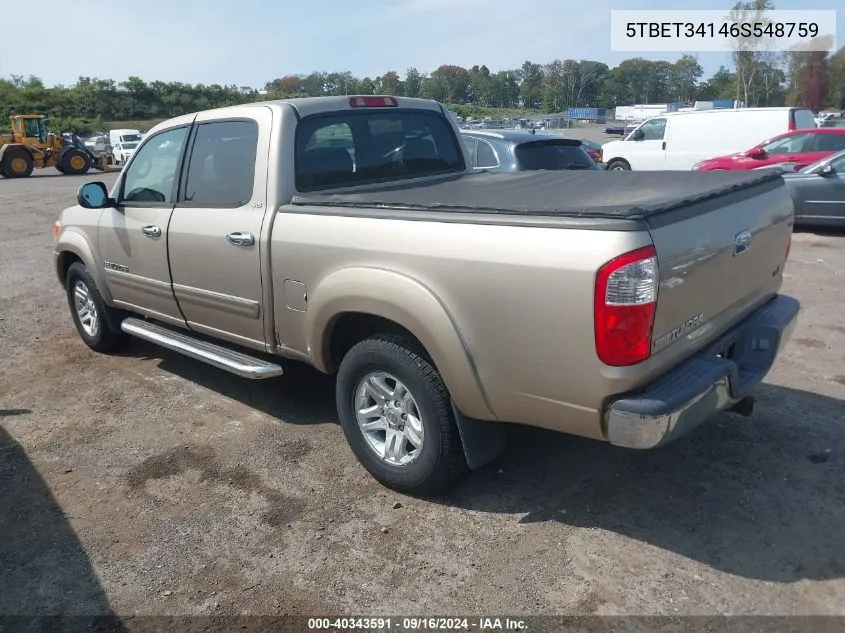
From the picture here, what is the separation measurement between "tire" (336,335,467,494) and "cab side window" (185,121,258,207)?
1.26 metres

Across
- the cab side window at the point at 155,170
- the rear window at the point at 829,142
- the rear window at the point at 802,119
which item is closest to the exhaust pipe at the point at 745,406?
the cab side window at the point at 155,170

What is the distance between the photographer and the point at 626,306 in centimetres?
254

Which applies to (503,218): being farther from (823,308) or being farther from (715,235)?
(823,308)

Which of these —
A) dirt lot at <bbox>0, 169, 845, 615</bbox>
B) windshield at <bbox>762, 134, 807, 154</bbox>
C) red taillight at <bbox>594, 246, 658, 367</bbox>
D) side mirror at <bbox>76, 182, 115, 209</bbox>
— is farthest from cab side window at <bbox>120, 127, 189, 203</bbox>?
windshield at <bbox>762, 134, 807, 154</bbox>

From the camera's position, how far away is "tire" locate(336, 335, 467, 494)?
10.6ft

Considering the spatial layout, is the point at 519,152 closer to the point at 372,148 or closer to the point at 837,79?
the point at 372,148

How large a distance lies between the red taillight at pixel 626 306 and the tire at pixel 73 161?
31507 millimetres

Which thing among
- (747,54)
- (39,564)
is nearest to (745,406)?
(39,564)

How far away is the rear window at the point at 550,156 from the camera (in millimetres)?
7926

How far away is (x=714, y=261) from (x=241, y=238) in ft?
8.13

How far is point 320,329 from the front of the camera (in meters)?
3.59

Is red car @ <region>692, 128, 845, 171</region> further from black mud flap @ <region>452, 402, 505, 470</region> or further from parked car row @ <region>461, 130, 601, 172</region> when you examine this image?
black mud flap @ <region>452, 402, 505, 470</region>

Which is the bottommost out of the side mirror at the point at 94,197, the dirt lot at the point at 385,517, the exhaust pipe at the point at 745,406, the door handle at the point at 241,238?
the dirt lot at the point at 385,517

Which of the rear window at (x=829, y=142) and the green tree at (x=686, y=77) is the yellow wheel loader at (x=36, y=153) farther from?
the green tree at (x=686, y=77)
